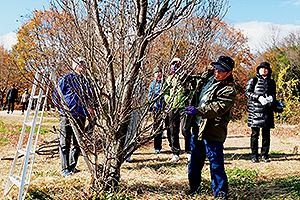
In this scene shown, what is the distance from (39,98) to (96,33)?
3.74ft

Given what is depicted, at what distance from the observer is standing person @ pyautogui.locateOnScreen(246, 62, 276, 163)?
5.37m

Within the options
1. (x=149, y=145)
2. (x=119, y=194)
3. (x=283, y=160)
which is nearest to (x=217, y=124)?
(x=119, y=194)

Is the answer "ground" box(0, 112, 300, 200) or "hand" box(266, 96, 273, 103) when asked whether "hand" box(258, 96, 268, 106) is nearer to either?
"hand" box(266, 96, 273, 103)

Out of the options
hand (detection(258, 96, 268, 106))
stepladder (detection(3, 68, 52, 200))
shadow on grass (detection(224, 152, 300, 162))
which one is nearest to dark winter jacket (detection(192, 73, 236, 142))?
stepladder (detection(3, 68, 52, 200))

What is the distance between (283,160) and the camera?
18.4 ft

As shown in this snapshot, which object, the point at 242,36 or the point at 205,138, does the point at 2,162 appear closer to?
the point at 205,138

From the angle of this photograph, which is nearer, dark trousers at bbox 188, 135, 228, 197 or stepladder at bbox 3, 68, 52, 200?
stepladder at bbox 3, 68, 52, 200

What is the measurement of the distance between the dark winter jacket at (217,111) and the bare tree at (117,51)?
0.46m

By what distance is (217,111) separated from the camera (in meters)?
3.12

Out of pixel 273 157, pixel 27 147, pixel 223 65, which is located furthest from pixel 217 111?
pixel 273 157

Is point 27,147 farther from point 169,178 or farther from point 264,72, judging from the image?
point 264,72

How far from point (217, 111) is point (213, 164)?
67 cm

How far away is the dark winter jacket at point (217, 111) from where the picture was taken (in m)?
3.13

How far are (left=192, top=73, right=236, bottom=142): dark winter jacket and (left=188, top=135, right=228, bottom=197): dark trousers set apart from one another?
116mm
